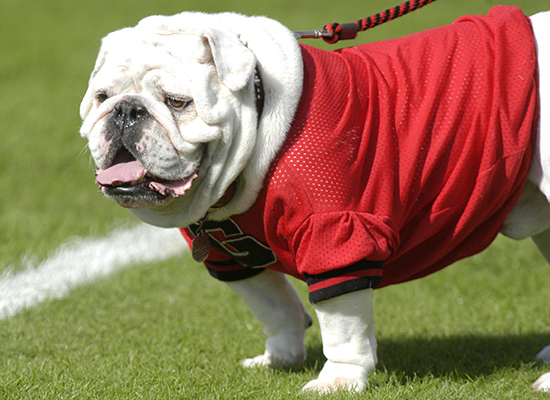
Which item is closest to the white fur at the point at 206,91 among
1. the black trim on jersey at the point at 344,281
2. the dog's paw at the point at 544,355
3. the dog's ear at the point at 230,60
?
the dog's ear at the point at 230,60

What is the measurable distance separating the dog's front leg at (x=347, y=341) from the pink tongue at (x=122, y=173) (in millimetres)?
796

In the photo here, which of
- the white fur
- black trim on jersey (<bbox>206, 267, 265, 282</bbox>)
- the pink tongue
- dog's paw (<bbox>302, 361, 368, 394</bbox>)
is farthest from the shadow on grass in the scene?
the pink tongue

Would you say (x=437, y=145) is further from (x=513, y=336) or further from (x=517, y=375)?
(x=513, y=336)

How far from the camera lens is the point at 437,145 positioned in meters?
2.60

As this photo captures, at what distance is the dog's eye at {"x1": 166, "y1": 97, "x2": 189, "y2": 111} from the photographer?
8.01ft

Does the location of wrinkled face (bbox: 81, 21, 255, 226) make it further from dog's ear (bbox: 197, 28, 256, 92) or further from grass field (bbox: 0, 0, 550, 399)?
grass field (bbox: 0, 0, 550, 399)

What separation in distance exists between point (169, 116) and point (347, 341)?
1035mm

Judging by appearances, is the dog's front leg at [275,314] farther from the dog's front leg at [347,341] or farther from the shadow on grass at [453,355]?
the dog's front leg at [347,341]

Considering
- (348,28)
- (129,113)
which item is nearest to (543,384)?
(348,28)

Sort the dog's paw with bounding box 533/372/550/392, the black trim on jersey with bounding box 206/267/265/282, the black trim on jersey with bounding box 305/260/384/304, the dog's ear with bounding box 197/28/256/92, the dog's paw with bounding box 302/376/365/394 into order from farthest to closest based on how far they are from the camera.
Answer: the black trim on jersey with bounding box 206/267/265/282 → the dog's paw with bounding box 533/372/550/392 → the dog's paw with bounding box 302/376/365/394 → the black trim on jersey with bounding box 305/260/384/304 → the dog's ear with bounding box 197/28/256/92

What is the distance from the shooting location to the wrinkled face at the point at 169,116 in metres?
2.41

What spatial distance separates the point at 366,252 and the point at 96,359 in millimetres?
1394

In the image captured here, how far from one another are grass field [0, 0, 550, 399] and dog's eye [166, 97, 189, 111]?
3.49 ft

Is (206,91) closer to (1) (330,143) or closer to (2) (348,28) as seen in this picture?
(1) (330,143)
